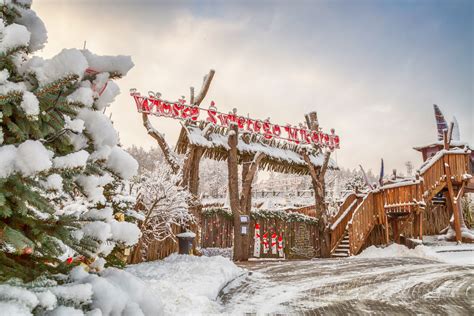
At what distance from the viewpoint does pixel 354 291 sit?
7.48 metres

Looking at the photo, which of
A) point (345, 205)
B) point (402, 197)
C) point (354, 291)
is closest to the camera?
point (354, 291)

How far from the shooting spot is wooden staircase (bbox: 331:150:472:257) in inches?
609

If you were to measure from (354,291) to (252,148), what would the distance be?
9.06 m

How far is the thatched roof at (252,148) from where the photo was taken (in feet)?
45.6

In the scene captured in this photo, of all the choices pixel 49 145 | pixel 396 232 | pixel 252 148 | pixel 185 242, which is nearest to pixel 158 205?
pixel 185 242

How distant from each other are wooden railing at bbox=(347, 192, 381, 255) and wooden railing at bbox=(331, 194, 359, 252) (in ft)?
3.37

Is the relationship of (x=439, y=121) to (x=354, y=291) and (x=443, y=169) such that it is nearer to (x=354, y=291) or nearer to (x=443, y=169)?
(x=443, y=169)

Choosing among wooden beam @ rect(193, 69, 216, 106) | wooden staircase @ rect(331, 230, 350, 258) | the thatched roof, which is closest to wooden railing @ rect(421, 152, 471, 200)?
wooden staircase @ rect(331, 230, 350, 258)

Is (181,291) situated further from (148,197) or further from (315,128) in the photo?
(315,128)

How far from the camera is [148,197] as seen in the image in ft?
34.4

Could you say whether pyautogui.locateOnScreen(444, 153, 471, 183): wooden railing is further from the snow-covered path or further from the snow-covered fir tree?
the snow-covered fir tree

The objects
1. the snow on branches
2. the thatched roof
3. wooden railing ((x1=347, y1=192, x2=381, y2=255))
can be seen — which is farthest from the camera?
wooden railing ((x1=347, y1=192, x2=381, y2=255))

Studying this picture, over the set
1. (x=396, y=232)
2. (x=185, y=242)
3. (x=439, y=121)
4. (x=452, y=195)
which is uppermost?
(x=439, y=121)

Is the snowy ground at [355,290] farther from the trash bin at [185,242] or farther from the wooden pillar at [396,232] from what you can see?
the wooden pillar at [396,232]
